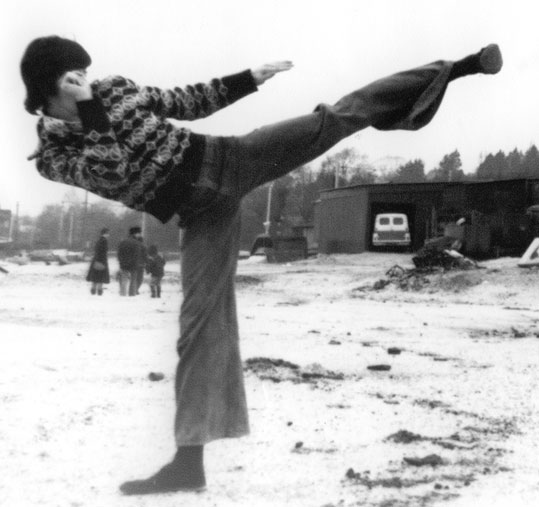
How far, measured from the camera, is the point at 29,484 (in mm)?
3119

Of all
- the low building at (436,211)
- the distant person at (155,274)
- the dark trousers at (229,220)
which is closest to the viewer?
the dark trousers at (229,220)

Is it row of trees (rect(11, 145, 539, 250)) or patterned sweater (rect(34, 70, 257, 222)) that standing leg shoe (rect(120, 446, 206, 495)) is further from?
row of trees (rect(11, 145, 539, 250))

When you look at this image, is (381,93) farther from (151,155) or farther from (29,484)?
(29,484)

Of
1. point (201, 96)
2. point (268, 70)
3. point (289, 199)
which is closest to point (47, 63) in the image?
point (201, 96)

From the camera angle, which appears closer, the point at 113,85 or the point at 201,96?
the point at 113,85

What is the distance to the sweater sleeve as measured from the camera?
2955mm

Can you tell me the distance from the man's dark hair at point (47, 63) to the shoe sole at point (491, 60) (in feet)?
4.67

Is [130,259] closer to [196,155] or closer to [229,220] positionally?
[229,220]

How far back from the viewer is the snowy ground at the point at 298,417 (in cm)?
310

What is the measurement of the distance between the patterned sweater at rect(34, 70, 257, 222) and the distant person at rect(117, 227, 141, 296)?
14.2 meters

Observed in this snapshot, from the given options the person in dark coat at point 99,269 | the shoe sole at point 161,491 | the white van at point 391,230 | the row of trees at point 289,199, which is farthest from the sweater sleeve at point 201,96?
the row of trees at point 289,199

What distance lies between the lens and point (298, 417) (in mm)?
4449

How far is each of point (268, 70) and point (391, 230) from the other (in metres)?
34.7

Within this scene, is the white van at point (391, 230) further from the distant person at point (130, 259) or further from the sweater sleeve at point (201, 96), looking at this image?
the sweater sleeve at point (201, 96)
